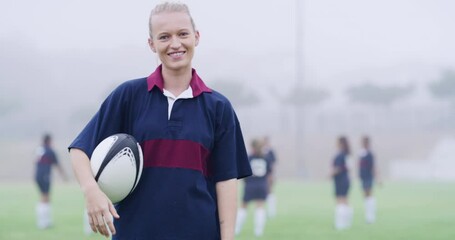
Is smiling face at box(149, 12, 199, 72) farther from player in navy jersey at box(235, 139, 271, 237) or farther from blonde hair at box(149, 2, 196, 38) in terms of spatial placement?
player in navy jersey at box(235, 139, 271, 237)

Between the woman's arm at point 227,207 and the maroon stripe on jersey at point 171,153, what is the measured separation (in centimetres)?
19

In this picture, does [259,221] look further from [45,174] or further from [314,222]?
[45,174]

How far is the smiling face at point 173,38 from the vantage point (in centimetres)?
347

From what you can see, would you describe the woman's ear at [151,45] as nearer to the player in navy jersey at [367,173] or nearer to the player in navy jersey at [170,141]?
the player in navy jersey at [170,141]

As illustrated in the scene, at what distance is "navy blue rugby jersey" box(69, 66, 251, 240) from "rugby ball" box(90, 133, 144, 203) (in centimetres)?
7

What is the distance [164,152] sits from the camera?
348 cm

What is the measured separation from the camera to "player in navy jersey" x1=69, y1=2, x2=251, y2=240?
3480 millimetres

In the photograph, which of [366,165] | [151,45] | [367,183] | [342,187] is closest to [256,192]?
[342,187]

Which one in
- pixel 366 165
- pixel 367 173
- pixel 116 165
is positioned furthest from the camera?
pixel 366 165

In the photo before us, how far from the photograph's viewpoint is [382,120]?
231 feet

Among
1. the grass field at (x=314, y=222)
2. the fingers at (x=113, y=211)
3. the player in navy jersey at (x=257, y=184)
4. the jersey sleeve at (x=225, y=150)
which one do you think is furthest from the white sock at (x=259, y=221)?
the fingers at (x=113, y=211)

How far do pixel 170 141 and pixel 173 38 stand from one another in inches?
16.6

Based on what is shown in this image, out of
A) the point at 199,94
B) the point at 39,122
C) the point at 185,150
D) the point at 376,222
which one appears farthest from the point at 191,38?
the point at 39,122

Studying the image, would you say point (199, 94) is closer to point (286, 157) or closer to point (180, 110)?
point (180, 110)
